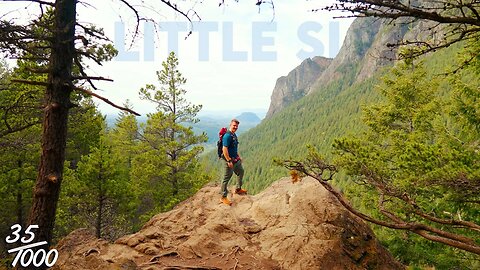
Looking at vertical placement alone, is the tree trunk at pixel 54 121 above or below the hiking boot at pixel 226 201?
above

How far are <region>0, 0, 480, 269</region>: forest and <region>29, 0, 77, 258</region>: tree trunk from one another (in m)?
0.01

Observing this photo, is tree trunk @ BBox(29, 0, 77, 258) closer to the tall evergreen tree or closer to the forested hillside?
the tall evergreen tree

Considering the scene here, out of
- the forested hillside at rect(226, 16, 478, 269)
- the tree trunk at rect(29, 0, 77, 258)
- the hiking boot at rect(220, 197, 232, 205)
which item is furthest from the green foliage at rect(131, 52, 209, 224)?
the forested hillside at rect(226, 16, 478, 269)

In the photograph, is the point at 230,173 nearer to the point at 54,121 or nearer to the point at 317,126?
the point at 54,121

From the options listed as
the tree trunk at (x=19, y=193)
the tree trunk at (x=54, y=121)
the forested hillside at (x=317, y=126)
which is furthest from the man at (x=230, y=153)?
the forested hillside at (x=317, y=126)

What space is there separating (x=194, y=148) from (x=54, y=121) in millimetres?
14546

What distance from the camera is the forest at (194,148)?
12.5 feet

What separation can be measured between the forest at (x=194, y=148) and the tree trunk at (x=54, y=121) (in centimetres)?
1

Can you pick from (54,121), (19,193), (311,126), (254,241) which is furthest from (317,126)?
(54,121)

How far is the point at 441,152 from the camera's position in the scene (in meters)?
8.51

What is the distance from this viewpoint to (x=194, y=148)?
1864cm

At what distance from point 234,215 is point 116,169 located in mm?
8596

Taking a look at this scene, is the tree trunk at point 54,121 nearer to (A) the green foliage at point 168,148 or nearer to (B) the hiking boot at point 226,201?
(B) the hiking boot at point 226,201

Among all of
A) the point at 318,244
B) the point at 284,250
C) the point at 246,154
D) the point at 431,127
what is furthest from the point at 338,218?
the point at 246,154
